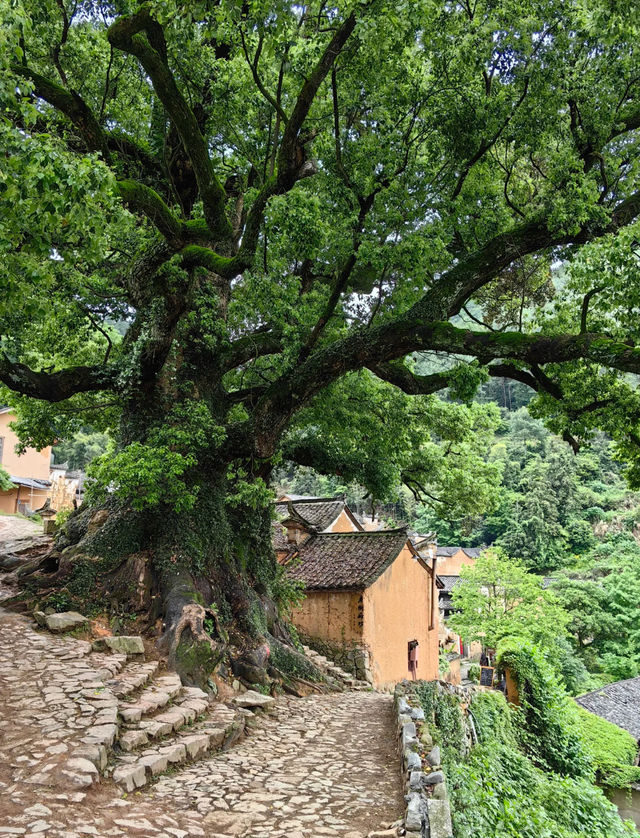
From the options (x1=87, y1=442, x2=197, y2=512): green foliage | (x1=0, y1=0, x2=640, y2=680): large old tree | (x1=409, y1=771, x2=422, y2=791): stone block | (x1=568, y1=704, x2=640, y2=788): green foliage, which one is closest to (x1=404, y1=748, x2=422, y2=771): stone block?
(x1=409, y1=771, x2=422, y2=791): stone block

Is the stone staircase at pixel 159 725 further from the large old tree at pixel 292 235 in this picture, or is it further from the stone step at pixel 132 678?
the large old tree at pixel 292 235

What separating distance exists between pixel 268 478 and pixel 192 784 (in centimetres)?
720

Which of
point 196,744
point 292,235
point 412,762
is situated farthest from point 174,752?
point 292,235

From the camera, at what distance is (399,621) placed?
19328 mm

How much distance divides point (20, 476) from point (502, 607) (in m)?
28.0

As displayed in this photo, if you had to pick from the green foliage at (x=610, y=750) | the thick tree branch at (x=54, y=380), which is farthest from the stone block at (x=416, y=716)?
the green foliage at (x=610, y=750)

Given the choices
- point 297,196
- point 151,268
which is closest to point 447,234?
point 297,196

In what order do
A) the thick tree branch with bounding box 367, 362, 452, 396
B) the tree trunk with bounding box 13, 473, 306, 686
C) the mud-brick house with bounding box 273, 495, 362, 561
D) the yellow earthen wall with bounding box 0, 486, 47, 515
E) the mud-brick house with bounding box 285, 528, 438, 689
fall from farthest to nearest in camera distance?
the yellow earthen wall with bounding box 0, 486, 47, 515 → the mud-brick house with bounding box 273, 495, 362, 561 → the mud-brick house with bounding box 285, 528, 438, 689 → the thick tree branch with bounding box 367, 362, 452, 396 → the tree trunk with bounding box 13, 473, 306, 686

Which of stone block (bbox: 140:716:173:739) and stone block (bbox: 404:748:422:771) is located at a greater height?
stone block (bbox: 140:716:173:739)

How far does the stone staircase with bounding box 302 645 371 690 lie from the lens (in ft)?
48.1

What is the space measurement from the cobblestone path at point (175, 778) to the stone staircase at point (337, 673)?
6.02 meters

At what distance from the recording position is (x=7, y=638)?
320 inches

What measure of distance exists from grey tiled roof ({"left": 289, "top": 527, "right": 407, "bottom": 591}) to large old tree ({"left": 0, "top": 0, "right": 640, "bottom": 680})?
525 centimetres

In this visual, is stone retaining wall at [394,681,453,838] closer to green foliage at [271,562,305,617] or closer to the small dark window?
green foliage at [271,562,305,617]
